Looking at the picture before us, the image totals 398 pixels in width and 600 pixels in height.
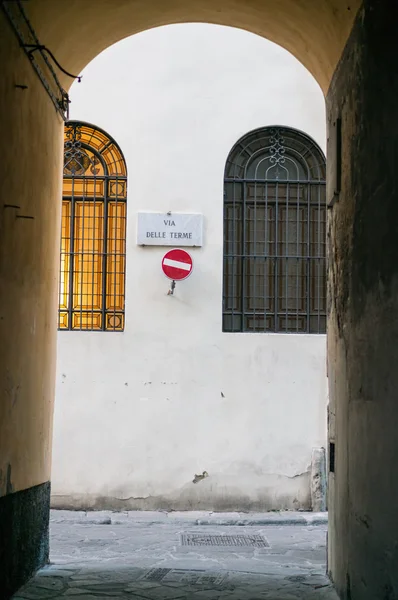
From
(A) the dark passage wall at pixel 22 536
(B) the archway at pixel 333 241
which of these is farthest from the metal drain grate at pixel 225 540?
(B) the archway at pixel 333 241

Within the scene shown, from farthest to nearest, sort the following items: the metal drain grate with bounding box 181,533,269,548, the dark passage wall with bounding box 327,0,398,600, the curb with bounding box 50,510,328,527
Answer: the curb with bounding box 50,510,328,527 < the metal drain grate with bounding box 181,533,269,548 < the dark passage wall with bounding box 327,0,398,600

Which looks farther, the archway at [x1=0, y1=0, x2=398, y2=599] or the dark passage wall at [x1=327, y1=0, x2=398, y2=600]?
the archway at [x1=0, y1=0, x2=398, y2=599]

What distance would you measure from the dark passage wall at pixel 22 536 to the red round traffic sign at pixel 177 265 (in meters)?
4.22

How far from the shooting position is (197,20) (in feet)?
23.9

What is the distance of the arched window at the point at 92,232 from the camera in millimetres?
10422

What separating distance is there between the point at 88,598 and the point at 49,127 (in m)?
3.45

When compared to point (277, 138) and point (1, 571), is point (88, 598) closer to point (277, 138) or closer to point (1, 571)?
point (1, 571)

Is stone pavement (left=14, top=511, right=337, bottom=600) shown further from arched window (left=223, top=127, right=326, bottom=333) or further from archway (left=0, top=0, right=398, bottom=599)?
arched window (left=223, top=127, right=326, bottom=333)

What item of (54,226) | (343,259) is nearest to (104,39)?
(54,226)

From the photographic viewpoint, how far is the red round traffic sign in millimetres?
10297

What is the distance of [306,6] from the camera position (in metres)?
5.96

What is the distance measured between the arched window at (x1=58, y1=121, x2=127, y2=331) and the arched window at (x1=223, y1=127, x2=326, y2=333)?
52.7 inches

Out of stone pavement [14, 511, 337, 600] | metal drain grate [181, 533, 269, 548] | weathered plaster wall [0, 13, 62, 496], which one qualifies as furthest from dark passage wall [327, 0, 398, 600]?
metal drain grate [181, 533, 269, 548]

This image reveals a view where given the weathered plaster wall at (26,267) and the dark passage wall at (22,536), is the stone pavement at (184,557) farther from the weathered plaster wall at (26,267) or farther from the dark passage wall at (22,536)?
the weathered plaster wall at (26,267)
